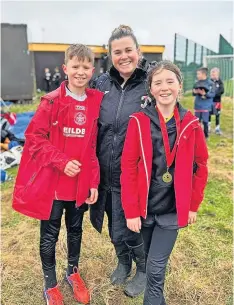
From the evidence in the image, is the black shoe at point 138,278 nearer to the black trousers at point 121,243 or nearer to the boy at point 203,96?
the black trousers at point 121,243

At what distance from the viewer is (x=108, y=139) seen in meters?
2.19

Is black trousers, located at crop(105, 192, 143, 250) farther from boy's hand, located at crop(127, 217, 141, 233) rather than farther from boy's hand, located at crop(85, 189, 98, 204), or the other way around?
boy's hand, located at crop(127, 217, 141, 233)

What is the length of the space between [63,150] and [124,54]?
717 mm

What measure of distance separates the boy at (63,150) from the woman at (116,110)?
0.07m

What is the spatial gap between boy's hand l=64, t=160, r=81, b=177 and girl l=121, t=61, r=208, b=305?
29cm

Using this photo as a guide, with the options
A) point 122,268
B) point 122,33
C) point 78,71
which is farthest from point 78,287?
point 122,33

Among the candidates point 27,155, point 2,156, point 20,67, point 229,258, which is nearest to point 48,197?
point 27,155

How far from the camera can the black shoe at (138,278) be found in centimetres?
256

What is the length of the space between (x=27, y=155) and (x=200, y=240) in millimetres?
2002

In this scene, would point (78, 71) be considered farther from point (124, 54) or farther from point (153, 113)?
point (153, 113)

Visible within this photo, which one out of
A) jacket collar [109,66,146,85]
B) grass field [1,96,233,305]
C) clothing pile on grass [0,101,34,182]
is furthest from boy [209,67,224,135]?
jacket collar [109,66,146,85]

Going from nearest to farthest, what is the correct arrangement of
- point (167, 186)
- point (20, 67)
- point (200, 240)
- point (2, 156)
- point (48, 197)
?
point (167, 186)
point (48, 197)
point (200, 240)
point (2, 156)
point (20, 67)

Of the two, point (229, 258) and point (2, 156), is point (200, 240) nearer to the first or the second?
point (229, 258)

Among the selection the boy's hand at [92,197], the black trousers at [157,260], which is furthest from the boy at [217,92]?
the black trousers at [157,260]
